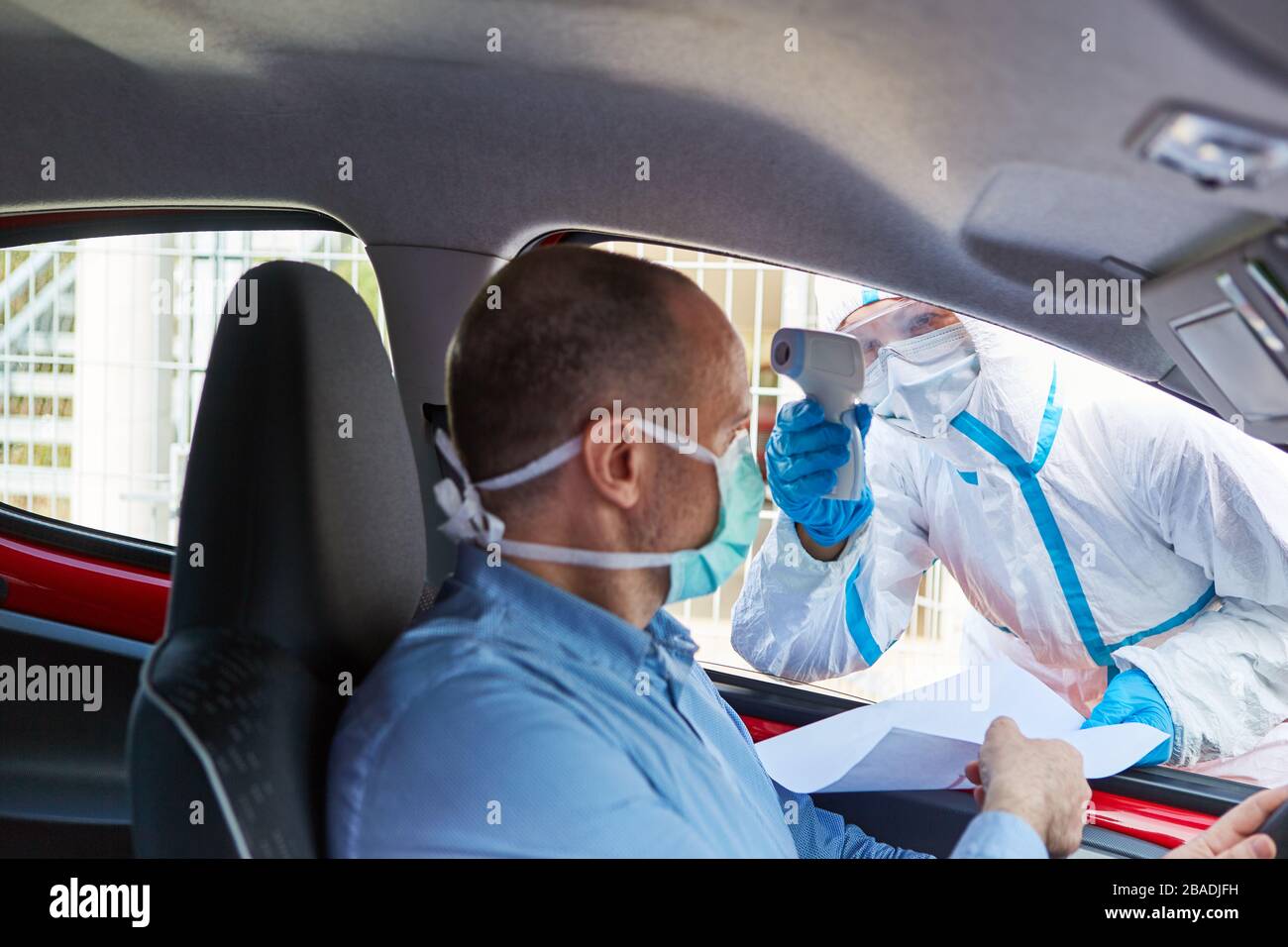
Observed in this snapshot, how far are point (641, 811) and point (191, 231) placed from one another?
1.38 metres

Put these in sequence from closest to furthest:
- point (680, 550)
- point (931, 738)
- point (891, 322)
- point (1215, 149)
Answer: point (1215, 149) < point (680, 550) < point (931, 738) < point (891, 322)

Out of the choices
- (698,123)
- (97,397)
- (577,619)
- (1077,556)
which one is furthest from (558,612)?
(97,397)

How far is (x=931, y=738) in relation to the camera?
1446mm

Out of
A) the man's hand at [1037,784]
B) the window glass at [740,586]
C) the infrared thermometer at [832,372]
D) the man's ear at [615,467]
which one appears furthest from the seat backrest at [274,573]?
the window glass at [740,586]

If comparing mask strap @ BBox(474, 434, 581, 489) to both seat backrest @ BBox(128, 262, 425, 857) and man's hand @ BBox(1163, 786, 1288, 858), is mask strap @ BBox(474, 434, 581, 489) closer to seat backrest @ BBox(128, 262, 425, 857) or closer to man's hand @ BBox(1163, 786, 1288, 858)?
seat backrest @ BBox(128, 262, 425, 857)

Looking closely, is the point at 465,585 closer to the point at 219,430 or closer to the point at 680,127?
the point at 219,430

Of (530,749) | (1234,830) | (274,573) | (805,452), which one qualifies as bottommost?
(1234,830)

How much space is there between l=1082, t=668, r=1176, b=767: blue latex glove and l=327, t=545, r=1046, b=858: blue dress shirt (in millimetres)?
580

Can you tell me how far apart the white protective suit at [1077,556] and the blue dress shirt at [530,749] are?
0.74 m

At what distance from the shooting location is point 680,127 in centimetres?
123

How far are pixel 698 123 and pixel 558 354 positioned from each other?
0.32 metres

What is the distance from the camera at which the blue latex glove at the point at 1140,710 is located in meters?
1.60

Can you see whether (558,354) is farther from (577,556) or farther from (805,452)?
(805,452)
